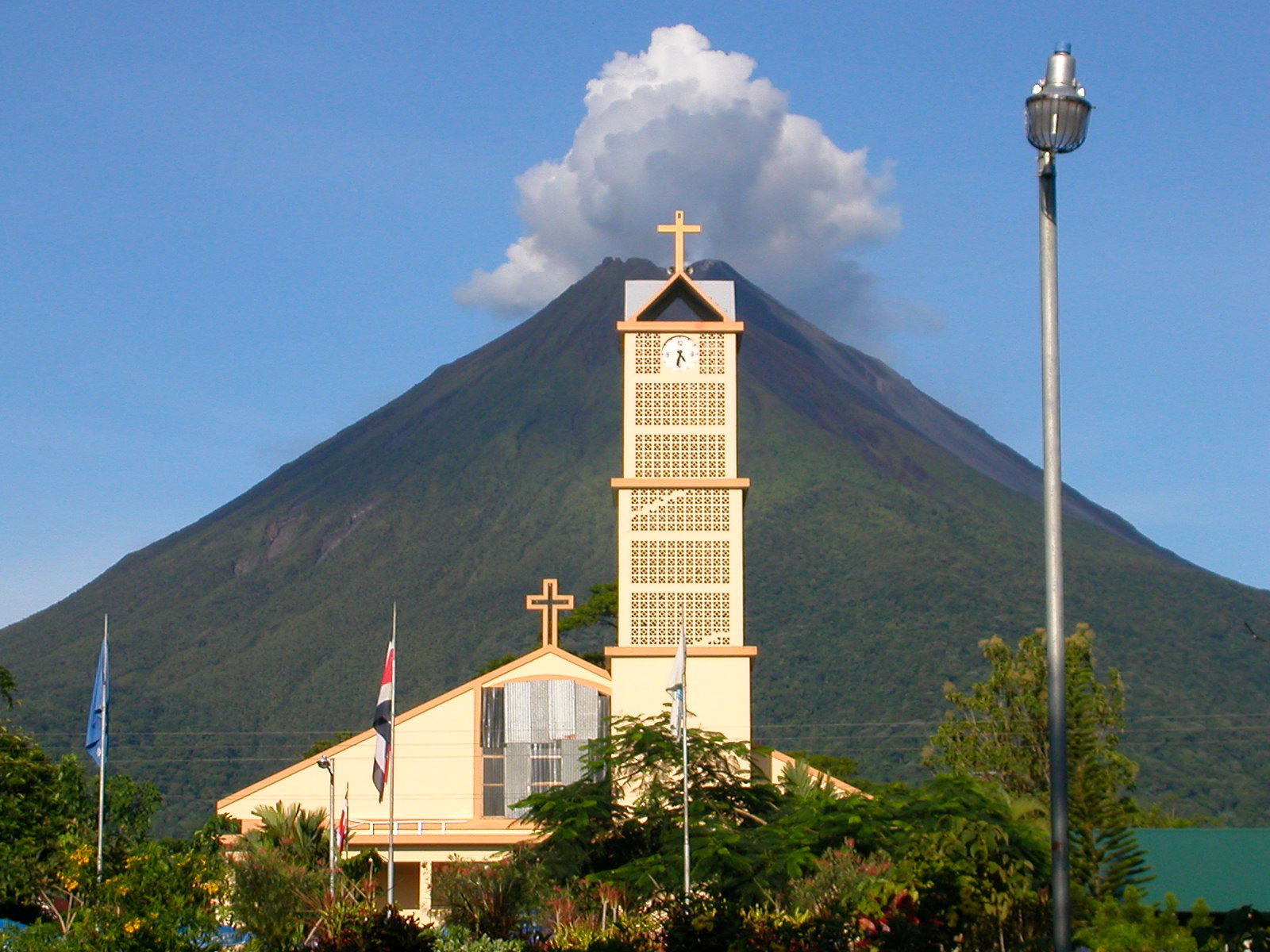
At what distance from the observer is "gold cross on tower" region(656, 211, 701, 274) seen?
32.2 metres

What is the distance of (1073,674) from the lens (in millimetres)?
40469

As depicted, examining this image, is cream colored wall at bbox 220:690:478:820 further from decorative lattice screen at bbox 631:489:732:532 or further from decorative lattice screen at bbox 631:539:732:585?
decorative lattice screen at bbox 631:489:732:532

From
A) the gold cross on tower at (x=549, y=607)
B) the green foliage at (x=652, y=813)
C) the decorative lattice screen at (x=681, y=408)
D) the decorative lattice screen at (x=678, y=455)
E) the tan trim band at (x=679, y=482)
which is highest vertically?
the decorative lattice screen at (x=681, y=408)

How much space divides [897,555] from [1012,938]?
115 m

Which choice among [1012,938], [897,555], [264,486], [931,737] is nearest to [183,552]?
[264,486]

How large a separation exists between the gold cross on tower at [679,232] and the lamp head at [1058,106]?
20.2 m

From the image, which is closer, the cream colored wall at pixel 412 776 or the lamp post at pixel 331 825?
the lamp post at pixel 331 825

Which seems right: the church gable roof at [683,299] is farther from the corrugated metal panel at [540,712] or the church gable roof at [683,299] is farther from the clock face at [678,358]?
the corrugated metal panel at [540,712]

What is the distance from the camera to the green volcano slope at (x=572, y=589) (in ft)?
349

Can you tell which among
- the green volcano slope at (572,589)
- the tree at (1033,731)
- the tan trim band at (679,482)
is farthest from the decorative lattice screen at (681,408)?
the green volcano slope at (572,589)

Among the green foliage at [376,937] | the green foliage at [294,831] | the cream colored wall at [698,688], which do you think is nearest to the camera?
the green foliage at [376,937]

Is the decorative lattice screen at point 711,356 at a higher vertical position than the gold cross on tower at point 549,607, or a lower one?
higher

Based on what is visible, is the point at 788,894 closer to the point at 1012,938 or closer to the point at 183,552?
the point at 1012,938

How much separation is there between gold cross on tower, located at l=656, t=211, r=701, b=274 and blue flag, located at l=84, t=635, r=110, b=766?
1319 cm
